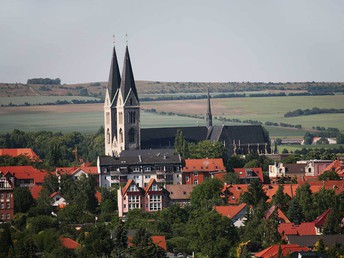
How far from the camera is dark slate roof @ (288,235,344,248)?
74.8 m

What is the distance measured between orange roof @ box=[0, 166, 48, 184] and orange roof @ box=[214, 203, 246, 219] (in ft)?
67.1

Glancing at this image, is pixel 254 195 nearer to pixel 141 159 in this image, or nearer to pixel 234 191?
pixel 234 191

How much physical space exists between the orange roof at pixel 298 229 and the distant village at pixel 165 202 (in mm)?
78

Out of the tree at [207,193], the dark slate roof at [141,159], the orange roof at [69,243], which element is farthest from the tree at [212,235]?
the dark slate roof at [141,159]

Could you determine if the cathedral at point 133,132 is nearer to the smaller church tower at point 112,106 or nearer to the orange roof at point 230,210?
the smaller church tower at point 112,106

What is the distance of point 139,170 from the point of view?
108875 millimetres

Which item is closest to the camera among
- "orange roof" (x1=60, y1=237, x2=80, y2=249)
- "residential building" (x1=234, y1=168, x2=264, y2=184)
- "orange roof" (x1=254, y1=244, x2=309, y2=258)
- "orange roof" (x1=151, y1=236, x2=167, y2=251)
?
"orange roof" (x1=254, y1=244, x2=309, y2=258)

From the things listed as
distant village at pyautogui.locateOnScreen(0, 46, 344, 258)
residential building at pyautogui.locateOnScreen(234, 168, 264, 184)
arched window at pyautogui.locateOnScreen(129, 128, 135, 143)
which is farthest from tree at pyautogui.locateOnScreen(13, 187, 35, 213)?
arched window at pyautogui.locateOnScreen(129, 128, 135, 143)

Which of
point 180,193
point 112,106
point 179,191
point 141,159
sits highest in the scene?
point 112,106

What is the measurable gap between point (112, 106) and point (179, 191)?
3628cm

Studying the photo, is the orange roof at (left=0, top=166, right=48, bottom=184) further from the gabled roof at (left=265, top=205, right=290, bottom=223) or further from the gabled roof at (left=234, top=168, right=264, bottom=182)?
the gabled roof at (left=265, top=205, right=290, bottom=223)

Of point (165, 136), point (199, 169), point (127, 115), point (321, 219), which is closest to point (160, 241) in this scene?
point (321, 219)

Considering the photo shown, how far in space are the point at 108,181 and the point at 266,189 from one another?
15411 millimetres

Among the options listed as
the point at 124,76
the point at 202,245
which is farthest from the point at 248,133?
the point at 202,245
